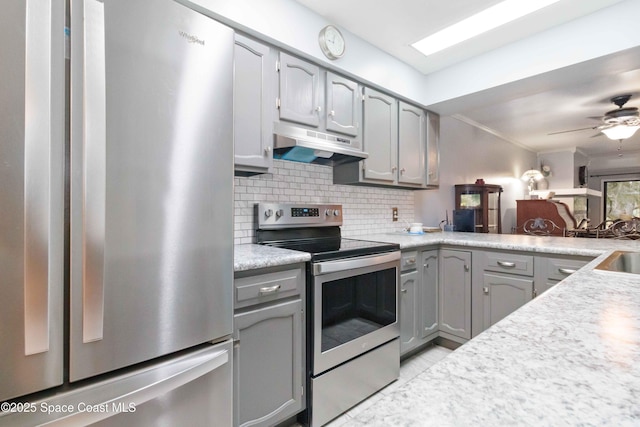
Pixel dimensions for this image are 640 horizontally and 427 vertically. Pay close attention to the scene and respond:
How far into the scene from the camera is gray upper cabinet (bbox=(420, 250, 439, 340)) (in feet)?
8.04

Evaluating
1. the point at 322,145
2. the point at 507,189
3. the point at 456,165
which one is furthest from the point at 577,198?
the point at 322,145

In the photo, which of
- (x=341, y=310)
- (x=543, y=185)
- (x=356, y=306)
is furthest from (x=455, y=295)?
(x=543, y=185)

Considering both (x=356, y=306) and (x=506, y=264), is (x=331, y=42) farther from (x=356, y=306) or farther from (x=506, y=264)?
(x=506, y=264)

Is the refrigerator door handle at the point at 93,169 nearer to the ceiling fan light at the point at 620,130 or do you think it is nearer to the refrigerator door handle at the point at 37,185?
the refrigerator door handle at the point at 37,185

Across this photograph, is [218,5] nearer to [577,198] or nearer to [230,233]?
[230,233]

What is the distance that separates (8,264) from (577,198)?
8.37m

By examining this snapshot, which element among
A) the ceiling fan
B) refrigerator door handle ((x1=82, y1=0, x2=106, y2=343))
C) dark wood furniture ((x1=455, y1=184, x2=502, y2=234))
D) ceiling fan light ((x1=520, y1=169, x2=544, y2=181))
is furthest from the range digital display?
ceiling fan light ((x1=520, y1=169, x2=544, y2=181))

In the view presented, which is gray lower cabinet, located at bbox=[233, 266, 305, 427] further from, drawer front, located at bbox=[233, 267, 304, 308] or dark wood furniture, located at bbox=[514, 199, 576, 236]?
dark wood furniture, located at bbox=[514, 199, 576, 236]

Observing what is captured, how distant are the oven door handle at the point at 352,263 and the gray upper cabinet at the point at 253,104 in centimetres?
69

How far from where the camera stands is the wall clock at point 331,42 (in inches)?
83.7

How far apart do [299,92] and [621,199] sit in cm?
1003

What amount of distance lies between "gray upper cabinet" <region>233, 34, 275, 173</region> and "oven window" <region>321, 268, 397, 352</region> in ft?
2.77

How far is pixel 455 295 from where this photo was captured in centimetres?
255

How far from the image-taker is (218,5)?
166cm
